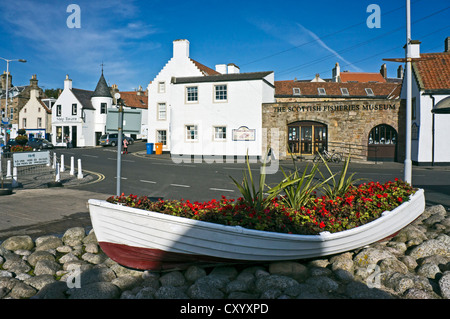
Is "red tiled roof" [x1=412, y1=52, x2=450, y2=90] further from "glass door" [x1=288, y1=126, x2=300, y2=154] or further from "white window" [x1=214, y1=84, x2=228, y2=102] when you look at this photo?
"white window" [x1=214, y1=84, x2=228, y2=102]

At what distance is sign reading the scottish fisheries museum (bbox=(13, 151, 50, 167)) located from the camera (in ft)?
43.7

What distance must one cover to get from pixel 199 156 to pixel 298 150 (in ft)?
28.2

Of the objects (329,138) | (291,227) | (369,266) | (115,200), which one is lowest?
(369,266)

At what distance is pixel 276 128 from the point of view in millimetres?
28453

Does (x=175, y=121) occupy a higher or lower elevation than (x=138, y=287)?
higher

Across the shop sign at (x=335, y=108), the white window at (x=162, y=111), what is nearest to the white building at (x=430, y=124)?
the shop sign at (x=335, y=108)

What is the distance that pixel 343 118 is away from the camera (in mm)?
26938

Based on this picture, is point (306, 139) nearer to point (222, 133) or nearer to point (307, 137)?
point (307, 137)

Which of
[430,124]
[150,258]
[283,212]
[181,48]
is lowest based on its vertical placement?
[150,258]

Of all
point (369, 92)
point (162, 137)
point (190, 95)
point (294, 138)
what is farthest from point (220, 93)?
point (369, 92)

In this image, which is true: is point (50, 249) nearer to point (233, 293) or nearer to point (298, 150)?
point (233, 293)

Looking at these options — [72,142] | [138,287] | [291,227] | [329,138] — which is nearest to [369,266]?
[291,227]

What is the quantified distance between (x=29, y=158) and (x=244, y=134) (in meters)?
18.0
